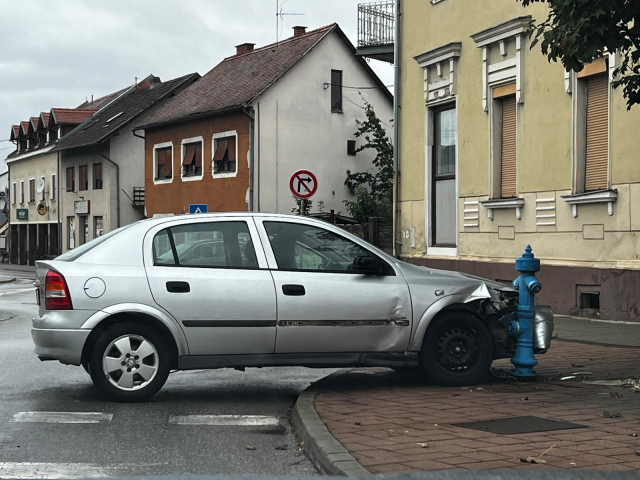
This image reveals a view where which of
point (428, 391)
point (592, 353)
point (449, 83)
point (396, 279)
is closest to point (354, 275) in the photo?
point (396, 279)

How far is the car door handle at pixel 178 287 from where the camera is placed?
334 inches

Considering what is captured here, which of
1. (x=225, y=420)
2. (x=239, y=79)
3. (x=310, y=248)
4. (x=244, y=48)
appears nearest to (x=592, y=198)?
(x=310, y=248)

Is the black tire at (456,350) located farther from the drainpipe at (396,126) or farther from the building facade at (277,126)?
the building facade at (277,126)

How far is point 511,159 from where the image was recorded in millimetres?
17859

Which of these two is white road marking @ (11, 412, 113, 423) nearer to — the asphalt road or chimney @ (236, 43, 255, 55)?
the asphalt road

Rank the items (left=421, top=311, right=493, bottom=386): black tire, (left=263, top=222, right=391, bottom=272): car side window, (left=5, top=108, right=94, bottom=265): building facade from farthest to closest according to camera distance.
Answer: (left=5, top=108, right=94, bottom=265): building facade, (left=421, top=311, right=493, bottom=386): black tire, (left=263, top=222, right=391, bottom=272): car side window

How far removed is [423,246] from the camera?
20969 millimetres

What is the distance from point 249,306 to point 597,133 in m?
8.63

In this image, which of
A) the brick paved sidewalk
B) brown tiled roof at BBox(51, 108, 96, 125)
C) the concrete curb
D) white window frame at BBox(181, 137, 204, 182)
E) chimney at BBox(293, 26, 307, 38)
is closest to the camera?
the concrete curb

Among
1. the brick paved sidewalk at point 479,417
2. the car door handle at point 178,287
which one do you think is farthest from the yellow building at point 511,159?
the car door handle at point 178,287

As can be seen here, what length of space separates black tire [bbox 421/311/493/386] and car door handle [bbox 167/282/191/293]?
2154mm

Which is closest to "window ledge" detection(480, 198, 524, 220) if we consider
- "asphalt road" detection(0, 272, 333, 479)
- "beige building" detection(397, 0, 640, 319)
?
"beige building" detection(397, 0, 640, 319)

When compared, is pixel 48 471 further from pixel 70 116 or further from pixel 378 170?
pixel 70 116

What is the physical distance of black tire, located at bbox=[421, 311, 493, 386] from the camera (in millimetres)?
8984
